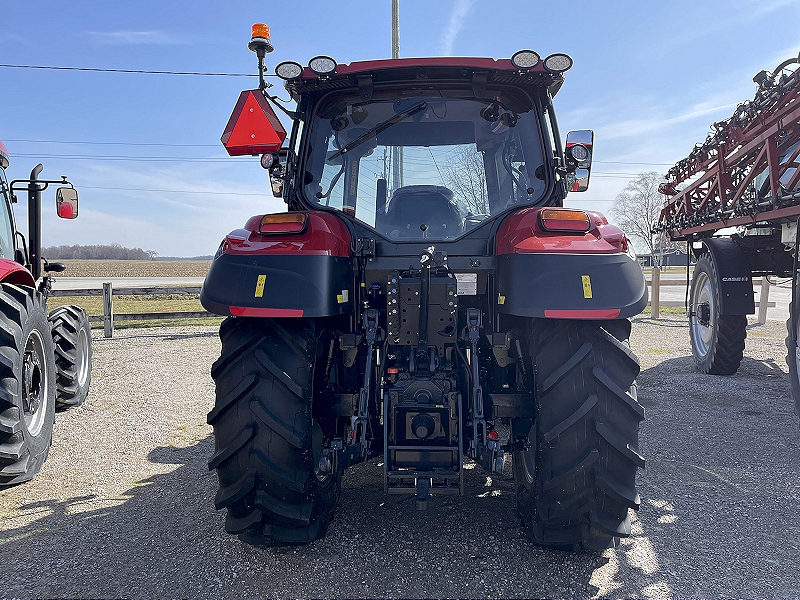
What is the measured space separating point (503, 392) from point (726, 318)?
4.56 metres

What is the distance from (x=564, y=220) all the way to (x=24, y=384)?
11.0 ft

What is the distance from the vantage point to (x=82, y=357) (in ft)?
18.6

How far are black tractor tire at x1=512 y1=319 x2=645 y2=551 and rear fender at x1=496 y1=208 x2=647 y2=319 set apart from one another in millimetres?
172

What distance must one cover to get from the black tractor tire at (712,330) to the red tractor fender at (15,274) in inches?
254

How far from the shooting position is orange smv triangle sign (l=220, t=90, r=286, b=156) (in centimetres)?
342

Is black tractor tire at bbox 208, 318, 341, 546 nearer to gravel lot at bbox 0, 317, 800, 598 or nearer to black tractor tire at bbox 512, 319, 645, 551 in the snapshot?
gravel lot at bbox 0, 317, 800, 598

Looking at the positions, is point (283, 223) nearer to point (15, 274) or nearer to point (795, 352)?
point (15, 274)

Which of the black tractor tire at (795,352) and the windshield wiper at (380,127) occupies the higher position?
the windshield wiper at (380,127)

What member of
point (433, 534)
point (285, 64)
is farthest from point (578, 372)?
point (285, 64)

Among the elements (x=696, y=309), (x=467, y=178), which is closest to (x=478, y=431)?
(x=467, y=178)

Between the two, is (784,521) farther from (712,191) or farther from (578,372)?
(712,191)

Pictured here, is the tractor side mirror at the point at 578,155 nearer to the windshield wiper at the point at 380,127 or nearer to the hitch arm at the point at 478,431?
the windshield wiper at the point at 380,127

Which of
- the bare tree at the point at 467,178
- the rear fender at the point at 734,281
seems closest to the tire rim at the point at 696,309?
the rear fender at the point at 734,281

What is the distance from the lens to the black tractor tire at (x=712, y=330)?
19.6 feet
